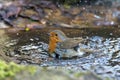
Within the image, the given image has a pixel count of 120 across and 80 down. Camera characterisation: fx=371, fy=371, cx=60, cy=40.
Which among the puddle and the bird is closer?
the puddle

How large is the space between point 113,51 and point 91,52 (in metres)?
0.48

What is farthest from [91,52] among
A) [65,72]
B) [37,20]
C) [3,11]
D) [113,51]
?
[65,72]

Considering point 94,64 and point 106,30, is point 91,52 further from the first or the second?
point 106,30

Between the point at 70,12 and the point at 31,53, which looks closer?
the point at 31,53

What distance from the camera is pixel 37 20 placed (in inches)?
405

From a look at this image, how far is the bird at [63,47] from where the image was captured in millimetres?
7684

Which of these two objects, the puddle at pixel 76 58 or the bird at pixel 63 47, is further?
the bird at pixel 63 47

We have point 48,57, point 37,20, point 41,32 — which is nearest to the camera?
point 48,57

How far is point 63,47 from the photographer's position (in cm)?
780

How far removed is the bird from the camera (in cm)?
768

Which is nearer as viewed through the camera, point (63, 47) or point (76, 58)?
point (76, 58)

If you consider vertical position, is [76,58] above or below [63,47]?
below

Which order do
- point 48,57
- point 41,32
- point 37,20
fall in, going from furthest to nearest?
point 37,20 < point 41,32 < point 48,57

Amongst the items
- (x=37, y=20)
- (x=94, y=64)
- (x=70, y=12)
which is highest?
(x=70, y=12)
